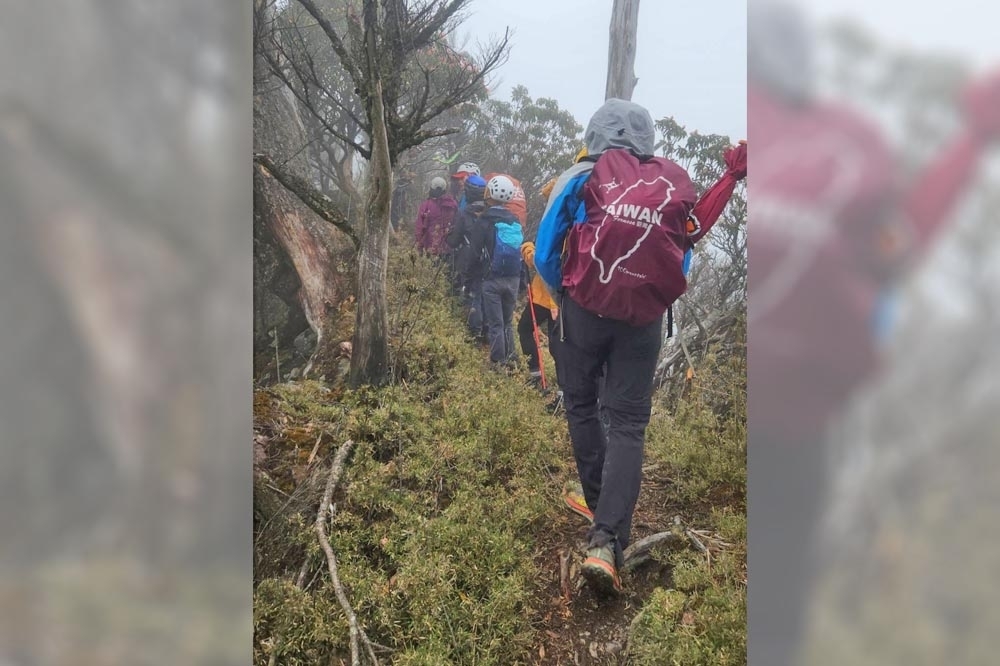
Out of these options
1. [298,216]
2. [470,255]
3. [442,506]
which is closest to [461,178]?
[470,255]

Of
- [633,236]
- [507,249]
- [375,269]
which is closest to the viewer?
[633,236]

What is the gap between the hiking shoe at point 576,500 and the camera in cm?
224

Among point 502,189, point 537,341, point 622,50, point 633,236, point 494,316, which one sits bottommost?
point 537,341

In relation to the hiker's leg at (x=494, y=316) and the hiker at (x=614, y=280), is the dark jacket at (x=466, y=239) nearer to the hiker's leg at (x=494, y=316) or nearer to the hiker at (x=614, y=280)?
the hiker's leg at (x=494, y=316)

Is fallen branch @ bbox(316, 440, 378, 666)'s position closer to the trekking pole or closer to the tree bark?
the tree bark

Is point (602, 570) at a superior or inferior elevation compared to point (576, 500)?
inferior

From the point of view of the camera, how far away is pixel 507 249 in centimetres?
232

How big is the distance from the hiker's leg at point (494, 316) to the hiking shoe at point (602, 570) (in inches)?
31.9

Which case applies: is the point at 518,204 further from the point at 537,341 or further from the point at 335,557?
the point at 335,557
